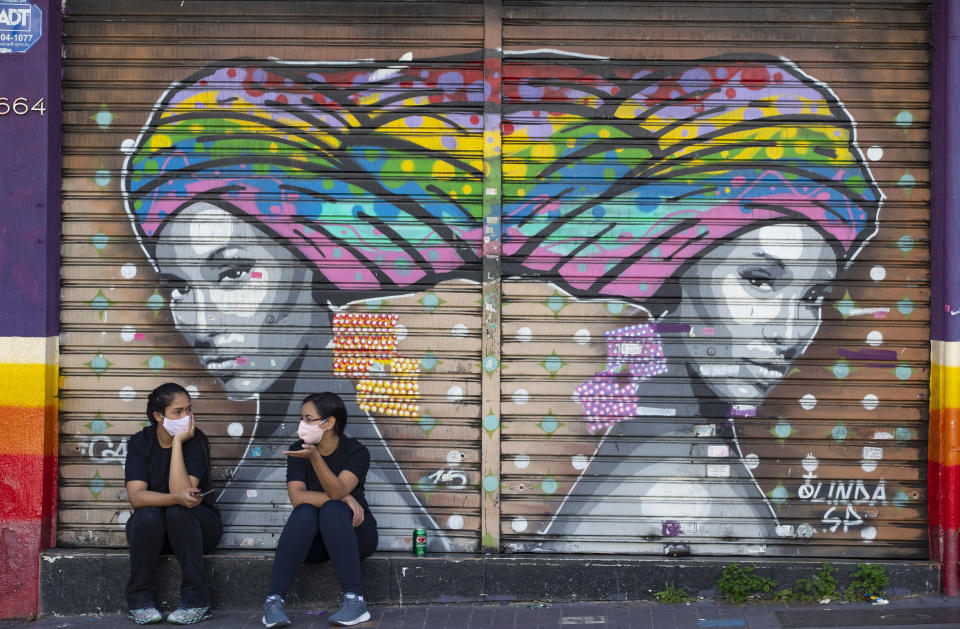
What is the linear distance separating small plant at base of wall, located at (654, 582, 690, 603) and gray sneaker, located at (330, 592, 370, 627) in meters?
1.73

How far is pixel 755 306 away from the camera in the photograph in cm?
604

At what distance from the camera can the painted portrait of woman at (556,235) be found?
6.02m

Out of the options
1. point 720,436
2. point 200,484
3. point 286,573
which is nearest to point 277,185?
point 200,484

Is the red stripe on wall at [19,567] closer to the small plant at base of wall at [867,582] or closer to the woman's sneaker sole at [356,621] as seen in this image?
the woman's sneaker sole at [356,621]

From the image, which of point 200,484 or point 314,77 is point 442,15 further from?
point 200,484

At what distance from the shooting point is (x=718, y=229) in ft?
19.8

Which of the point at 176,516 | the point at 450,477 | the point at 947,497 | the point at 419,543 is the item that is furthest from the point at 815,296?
the point at 176,516

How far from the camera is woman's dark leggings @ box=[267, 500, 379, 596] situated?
5508 mm

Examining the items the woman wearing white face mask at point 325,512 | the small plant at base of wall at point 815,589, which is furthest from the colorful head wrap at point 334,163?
the small plant at base of wall at point 815,589

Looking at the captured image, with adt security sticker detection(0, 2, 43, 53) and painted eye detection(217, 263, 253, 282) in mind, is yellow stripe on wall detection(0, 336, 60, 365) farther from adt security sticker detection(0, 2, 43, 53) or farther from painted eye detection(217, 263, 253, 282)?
adt security sticker detection(0, 2, 43, 53)

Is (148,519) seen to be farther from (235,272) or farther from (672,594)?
(672,594)

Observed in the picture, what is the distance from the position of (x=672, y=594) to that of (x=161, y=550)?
2952mm

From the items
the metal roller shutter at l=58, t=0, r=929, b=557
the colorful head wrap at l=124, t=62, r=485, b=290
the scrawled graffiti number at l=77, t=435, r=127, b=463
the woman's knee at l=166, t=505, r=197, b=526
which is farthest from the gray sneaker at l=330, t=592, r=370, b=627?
the colorful head wrap at l=124, t=62, r=485, b=290

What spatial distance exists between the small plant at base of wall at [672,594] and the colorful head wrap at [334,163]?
220cm
